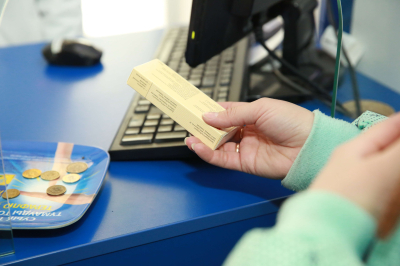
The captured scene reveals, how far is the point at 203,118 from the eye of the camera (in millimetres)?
476

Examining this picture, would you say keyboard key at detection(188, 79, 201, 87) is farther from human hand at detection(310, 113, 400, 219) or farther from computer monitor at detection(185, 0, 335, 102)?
human hand at detection(310, 113, 400, 219)

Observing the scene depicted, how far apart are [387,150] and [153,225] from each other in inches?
11.0

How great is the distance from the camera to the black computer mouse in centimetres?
87

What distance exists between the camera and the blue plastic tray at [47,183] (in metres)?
0.41

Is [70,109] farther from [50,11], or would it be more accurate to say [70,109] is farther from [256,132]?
[50,11]

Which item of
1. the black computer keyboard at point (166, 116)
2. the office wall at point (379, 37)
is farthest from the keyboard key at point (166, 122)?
the office wall at point (379, 37)

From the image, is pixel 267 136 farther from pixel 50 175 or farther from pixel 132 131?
pixel 50 175

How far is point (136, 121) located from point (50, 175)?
0.16 meters

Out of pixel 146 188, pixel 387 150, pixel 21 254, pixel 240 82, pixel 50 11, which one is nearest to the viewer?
pixel 387 150

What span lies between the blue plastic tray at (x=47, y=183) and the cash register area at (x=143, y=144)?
0.07 feet

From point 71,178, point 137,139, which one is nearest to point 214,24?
point 137,139

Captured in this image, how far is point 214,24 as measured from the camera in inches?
22.5

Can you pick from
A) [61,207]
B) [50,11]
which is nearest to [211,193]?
[61,207]

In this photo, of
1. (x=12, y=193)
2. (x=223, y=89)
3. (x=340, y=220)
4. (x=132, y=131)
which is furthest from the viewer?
(x=223, y=89)
